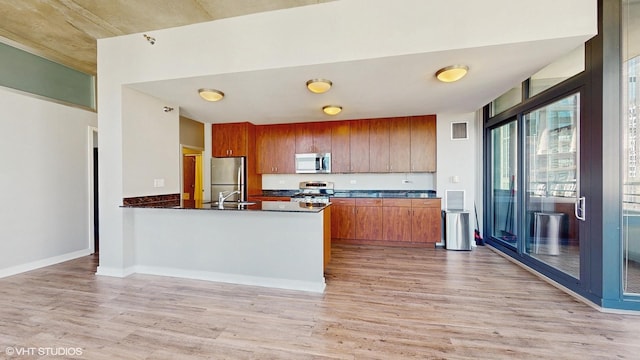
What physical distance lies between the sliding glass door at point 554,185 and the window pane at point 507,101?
36 centimetres

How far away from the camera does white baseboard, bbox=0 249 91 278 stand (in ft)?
10.8

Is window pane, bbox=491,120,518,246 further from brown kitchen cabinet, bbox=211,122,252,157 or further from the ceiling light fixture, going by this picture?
the ceiling light fixture

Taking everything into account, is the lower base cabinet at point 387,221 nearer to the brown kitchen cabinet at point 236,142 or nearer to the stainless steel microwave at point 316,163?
the stainless steel microwave at point 316,163

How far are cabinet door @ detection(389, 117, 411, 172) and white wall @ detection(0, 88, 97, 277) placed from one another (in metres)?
5.18

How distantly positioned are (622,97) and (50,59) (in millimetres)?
6781

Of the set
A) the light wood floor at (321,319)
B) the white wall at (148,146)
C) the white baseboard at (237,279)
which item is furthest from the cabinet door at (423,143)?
the white wall at (148,146)

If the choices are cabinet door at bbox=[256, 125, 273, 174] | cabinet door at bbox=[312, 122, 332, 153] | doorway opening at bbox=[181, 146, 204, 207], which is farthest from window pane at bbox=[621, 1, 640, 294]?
doorway opening at bbox=[181, 146, 204, 207]

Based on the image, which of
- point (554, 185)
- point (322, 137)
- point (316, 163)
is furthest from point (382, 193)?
point (554, 185)

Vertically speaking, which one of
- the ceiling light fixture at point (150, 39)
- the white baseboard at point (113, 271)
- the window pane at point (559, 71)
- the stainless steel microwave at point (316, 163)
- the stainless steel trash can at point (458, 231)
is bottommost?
the white baseboard at point (113, 271)

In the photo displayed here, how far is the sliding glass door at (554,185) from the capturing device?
9.20 feet

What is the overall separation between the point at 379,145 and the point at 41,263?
5.57 m

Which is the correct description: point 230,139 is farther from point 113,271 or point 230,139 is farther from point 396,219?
A: point 396,219

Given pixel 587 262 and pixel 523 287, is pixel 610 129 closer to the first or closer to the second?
pixel 587 262

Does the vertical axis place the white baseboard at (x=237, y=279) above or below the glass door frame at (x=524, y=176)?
below
